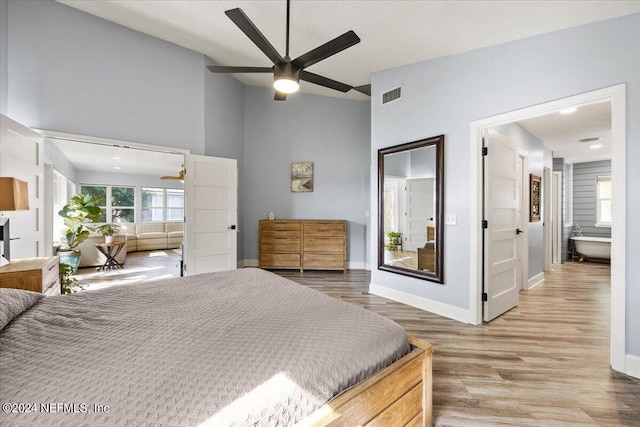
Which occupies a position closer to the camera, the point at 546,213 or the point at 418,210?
the point at 418,210

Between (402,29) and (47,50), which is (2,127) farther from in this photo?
(402,29)

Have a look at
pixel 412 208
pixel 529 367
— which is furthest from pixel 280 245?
pixel 529 367

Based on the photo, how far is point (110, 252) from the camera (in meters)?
5.71

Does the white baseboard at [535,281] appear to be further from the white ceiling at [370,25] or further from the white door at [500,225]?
the white ceiling at [370,25]

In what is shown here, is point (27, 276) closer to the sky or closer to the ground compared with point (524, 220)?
closer to the ground

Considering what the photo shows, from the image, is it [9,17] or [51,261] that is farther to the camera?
[9,17]

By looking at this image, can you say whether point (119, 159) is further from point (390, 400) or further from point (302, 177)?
point (390, 400)

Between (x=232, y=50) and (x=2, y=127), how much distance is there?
Result: 261 cm

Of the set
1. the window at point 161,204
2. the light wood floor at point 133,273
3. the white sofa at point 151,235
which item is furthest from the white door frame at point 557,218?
the window at point 161,204

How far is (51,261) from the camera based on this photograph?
2400mm

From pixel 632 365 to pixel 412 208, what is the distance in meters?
2.19

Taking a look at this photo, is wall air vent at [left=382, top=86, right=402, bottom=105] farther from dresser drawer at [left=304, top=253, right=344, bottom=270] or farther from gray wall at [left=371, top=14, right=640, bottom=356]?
dresser drawer at [left=304, top=253, right=344, bottom=270]

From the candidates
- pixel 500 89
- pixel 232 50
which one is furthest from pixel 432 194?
pixel 232 50

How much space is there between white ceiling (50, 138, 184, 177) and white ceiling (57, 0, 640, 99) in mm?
2603
